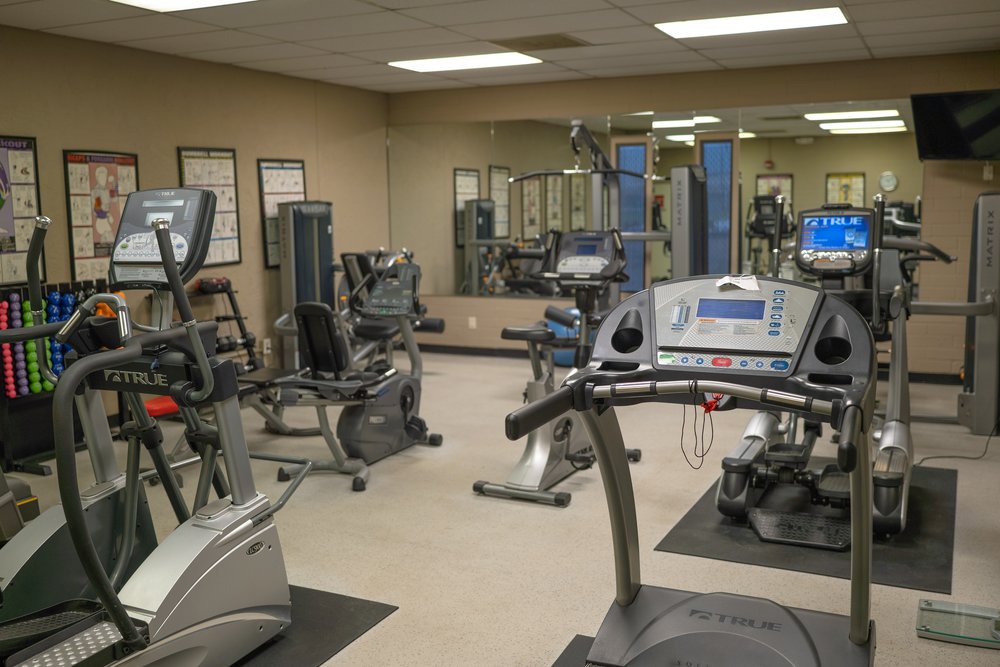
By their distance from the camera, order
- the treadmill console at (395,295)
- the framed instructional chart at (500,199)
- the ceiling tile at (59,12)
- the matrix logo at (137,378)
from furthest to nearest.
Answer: the framed instructional chart at (500,199), the treadmill console at (395,295), the ceiling tile at (59,12), the matrix logo at (137,378)

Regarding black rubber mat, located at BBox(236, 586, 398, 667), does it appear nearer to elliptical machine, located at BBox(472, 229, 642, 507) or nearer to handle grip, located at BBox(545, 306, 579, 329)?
elliptical machine, located at BBox(472, 229, 642, 507)

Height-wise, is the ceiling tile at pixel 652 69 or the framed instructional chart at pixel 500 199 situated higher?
the ceiling tile at pixel 652 69

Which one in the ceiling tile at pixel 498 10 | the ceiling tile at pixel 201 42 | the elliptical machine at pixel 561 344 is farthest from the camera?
the ceiling tile at pixel 201 42

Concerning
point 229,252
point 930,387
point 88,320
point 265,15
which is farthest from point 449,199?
point 88,320

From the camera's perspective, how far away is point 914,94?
264 inches

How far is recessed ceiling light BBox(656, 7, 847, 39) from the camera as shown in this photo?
530cm

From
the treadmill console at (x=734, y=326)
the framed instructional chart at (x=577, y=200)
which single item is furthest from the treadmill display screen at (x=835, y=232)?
the framed instructional chart at (x=577, y=200)

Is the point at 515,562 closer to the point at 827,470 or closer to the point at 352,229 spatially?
the point at 827,470

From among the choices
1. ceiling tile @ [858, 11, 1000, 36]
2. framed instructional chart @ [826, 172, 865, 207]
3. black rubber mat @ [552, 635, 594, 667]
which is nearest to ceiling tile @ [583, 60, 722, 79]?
ceiling tile @ [858, 11, 1000, 36]

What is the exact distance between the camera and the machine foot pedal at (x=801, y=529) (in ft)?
12.5

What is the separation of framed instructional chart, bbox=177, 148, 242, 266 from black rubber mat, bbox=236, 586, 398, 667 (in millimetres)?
3932

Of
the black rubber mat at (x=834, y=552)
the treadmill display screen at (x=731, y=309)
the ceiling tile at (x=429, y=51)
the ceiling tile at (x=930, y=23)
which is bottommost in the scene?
the black rubber mat at (x=834, y=552)

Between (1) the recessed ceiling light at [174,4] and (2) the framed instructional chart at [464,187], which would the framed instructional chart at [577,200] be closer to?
(2) the framed instructional chart at [464,187]

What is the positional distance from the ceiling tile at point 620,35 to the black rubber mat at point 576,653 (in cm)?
391
